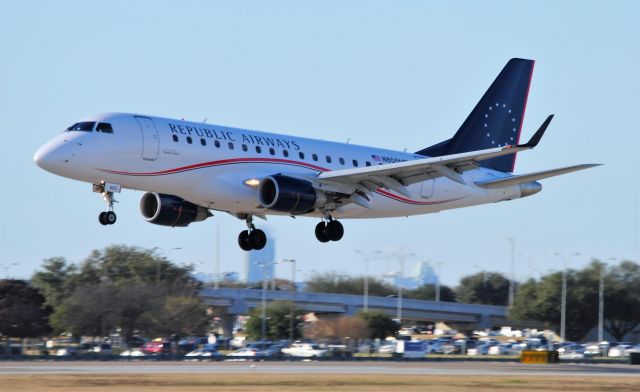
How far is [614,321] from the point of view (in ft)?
378

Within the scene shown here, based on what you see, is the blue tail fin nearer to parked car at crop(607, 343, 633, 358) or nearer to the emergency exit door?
the emergency exit door

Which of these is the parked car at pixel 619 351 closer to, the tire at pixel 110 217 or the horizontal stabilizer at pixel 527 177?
the horizontal stabilizer at pixel 527 177

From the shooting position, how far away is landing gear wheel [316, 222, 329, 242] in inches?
1991

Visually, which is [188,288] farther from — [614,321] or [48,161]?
[48,161]

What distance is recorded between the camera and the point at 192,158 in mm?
44156

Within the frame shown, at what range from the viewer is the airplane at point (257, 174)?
4272 cm

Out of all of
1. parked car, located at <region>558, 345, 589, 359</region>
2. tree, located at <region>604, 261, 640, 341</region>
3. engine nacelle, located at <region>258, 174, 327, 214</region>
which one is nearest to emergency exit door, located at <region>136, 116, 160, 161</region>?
engine nacelle, located at <region>258, 174, 327, 214</region>

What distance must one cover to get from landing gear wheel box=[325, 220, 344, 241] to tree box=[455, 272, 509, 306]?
14374cm

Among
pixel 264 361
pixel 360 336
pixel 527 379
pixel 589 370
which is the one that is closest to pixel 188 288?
pixel 360 336

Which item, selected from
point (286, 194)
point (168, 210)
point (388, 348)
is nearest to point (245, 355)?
point (388, 348)

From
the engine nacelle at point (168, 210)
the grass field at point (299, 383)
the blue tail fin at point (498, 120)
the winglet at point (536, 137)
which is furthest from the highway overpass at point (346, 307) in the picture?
the winglet at point (536, 137)

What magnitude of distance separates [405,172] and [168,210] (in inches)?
406

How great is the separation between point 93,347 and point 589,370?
41943mm

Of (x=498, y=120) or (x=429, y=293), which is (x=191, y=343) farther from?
(x=429, y=293)
